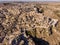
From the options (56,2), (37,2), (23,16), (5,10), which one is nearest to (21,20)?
(23,16)

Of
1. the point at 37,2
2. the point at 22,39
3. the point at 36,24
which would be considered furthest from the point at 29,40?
the point at 37,2

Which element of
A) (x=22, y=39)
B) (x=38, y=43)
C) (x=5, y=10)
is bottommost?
(x=38, y=43)

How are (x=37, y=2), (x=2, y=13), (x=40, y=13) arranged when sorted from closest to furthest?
(x=2, y=13)
(x=40, y=13)
(x=37, y=2)

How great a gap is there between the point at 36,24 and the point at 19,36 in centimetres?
493

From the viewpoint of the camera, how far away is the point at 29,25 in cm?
2728

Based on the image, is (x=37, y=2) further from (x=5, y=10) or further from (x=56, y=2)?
(x=5, y=10)

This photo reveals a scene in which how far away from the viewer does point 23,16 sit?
28.3 meters

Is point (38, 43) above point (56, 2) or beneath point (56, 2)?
beneath

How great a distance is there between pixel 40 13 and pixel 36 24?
263cm

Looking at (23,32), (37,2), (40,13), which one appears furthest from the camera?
(37,2)

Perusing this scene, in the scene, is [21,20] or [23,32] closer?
[23,32]

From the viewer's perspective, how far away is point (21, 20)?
27688 mm

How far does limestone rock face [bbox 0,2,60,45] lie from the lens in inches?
944

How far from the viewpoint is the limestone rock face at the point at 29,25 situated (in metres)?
24.0
